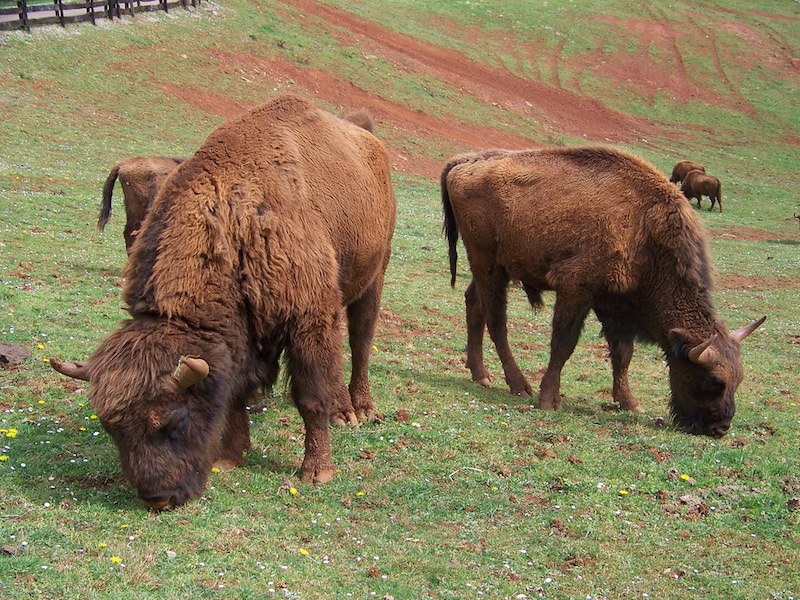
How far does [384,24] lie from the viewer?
166ft

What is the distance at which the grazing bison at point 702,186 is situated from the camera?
31.6 meters

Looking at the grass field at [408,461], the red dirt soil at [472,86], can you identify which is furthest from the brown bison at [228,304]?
the red dirt soil at [472,86]

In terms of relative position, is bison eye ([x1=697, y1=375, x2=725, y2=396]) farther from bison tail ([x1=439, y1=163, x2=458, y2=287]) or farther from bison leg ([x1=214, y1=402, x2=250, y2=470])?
bison leg ([x1=214, y1=402, x2=250, y2=470])

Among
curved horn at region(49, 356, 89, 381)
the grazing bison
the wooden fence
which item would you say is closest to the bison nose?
curved horn at region(49, 356, 89, 381)

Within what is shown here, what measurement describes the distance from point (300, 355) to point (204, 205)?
4.51 ft

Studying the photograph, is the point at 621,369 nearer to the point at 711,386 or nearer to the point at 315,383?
the point at 711,386

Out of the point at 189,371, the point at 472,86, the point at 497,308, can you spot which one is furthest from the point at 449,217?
the point at 472,86

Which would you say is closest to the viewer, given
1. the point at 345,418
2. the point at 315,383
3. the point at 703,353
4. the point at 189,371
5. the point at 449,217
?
the point at 189,371

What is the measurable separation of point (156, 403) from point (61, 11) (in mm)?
31572

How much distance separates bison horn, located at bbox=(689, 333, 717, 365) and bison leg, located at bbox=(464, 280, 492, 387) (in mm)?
2653

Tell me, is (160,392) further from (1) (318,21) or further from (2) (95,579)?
(1) (318,21)

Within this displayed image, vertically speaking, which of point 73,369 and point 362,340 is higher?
point 73,369

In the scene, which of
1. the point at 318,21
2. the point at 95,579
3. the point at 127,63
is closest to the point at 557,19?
the point at 318,21

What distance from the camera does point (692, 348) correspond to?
9648 millimetres
